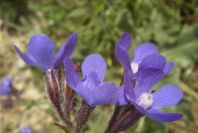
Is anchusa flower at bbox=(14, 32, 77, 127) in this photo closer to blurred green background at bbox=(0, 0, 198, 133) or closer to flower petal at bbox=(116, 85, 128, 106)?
flower petal at bbox=(116, 85, 128, 106)

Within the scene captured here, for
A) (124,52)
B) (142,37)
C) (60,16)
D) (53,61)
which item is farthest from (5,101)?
(124,52)

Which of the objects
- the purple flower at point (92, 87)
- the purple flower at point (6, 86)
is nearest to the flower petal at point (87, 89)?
the purple flower at point (92, 87)

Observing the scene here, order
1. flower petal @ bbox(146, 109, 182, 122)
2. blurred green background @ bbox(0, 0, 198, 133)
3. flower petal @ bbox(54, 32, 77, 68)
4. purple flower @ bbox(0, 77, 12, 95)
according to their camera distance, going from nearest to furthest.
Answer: flower petal @ bbox(146, 109, 182, 122), flower petal @ bbox(54, 32, 77, 68), purple flower @ bbox(0, 77, 12, 95), blurred green background @ bbox(0, 0, 198, 133)

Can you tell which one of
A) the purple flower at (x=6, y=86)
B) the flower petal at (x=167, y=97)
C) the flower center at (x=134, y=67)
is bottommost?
the purple flower at (x=6, y=86)

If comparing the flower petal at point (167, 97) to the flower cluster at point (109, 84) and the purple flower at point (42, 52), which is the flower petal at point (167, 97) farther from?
the purple flower at point (42, 52)

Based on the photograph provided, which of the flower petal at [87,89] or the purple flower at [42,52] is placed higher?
the purple flower at [42,52]

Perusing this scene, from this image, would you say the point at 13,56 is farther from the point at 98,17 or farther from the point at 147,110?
the point at 147,110

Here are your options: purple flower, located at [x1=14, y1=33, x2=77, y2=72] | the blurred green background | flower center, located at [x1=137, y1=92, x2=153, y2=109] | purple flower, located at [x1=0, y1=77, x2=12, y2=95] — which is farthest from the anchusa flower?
the blurred green background
